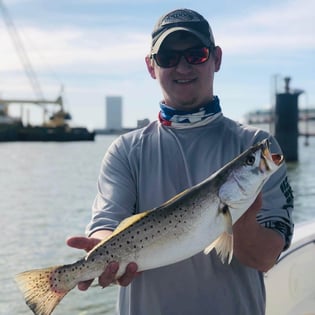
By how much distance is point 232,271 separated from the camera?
2.78m

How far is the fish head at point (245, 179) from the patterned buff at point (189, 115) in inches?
20.7

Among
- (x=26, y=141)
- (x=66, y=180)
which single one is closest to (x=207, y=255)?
(x=66, y=180)

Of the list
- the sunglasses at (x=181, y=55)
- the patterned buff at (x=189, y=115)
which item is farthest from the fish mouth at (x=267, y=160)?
the sunglasses at (x=181, y=55)

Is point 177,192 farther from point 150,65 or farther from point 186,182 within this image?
point 150,65

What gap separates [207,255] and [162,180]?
0.45m

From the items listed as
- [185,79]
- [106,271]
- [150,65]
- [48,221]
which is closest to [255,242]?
[106,271]

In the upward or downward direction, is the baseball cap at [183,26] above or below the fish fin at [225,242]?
above

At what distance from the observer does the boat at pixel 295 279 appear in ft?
17.7

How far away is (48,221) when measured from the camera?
17750 millimetres

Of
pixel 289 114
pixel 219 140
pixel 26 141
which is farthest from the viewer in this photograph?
pixel 26 141

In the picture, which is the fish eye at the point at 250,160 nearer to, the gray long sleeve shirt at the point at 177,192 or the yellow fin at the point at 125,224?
the gray long sleeve shirt at the point at 177,192

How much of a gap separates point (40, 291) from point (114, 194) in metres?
0.61

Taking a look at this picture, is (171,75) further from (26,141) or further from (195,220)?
(26,141)

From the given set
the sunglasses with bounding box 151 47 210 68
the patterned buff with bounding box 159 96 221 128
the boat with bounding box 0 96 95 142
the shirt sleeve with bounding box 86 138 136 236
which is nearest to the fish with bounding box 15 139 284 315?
the shirt sleeve with bounding box 86 138 136 236
